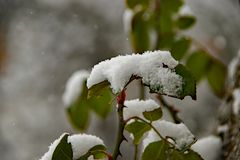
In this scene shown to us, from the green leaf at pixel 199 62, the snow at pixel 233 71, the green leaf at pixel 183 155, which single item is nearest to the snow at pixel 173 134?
the green leaf at pixel 183 155

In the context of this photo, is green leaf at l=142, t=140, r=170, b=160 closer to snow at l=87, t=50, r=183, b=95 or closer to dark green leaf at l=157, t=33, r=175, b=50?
snow at l=87, t=50, r=183, b=95

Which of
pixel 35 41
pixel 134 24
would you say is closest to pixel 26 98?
pixel 35 41

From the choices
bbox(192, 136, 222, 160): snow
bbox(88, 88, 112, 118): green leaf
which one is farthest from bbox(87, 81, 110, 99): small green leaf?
bbox(88, 88, 112, 118): green leaf

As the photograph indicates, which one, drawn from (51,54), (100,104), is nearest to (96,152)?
(100,104)

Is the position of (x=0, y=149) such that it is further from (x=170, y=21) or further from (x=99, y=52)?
(x=170, y=21)

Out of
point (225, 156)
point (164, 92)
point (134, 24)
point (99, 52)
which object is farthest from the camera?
point (99, 52)
